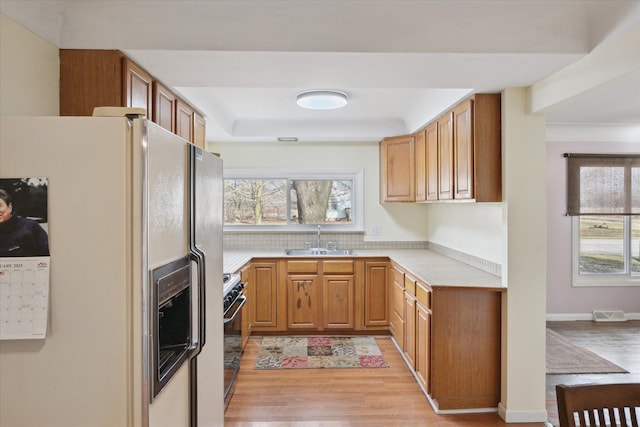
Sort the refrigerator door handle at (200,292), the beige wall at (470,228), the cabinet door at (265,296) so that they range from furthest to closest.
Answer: the cabinet door at (265,296) < the beige wall at (470,228) < the refrigerator door handle at (200,292)

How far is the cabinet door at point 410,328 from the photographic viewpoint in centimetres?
299

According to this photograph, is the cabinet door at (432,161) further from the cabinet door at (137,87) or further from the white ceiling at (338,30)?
the cabinet door at (137,87)

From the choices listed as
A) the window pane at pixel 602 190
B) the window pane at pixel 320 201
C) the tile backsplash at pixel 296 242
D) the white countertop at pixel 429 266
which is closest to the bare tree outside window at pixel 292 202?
the window pane at pixel 320 201

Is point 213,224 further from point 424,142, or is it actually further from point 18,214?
point 424,142

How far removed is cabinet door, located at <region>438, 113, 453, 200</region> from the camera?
2.93 metres

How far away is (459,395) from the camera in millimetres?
2562

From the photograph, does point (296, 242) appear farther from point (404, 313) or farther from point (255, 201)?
point (404, 313)

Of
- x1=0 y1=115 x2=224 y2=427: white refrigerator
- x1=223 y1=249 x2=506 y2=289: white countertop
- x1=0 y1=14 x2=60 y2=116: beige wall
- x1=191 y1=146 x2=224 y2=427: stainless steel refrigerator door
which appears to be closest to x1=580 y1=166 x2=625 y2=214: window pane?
x1=223 y1=249 x2=506 y2=289: white countertop

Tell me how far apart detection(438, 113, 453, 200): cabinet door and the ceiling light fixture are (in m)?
0.85

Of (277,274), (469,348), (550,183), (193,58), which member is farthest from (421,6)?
(550,183)

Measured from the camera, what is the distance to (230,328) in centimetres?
256

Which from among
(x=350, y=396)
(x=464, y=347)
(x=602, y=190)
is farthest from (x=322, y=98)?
(x=602, y=190)

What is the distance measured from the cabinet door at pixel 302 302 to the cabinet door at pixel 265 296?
0.16 m

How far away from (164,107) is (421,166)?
2.42 metres
